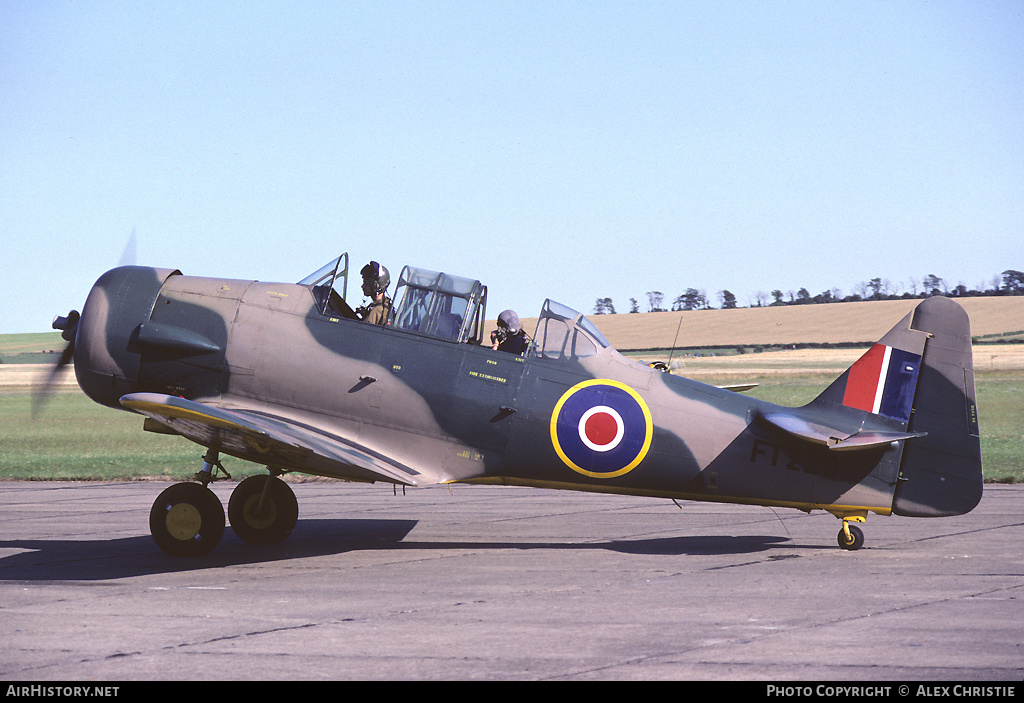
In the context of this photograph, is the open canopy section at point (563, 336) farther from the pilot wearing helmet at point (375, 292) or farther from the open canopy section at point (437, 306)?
the pilot wearing helmet at point (375, 292)

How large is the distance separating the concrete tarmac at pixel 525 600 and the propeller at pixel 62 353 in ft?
5.26

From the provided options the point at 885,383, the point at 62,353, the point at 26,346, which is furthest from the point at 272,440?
the point at 26,346

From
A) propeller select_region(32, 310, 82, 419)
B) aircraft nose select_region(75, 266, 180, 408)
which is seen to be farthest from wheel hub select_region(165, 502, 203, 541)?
propeller select_region(32, 310, 82, 419)

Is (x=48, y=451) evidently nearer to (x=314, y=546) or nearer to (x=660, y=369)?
(x=314, y=546)

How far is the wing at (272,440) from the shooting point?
8266 millimetres

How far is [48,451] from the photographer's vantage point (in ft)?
79.9

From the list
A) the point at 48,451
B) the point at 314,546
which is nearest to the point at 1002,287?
the point at 48,451

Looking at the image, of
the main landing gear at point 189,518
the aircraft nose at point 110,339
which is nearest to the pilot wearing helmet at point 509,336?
the main landing gear at point 189,518

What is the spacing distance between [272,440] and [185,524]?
154 cm

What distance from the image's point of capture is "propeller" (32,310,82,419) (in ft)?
34.1

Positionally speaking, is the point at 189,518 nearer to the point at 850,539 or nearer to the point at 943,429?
the point at 850,539

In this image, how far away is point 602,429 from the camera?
961 cm

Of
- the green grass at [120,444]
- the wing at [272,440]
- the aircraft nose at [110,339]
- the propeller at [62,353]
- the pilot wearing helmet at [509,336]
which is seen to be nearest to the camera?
the wing at [272,440]
